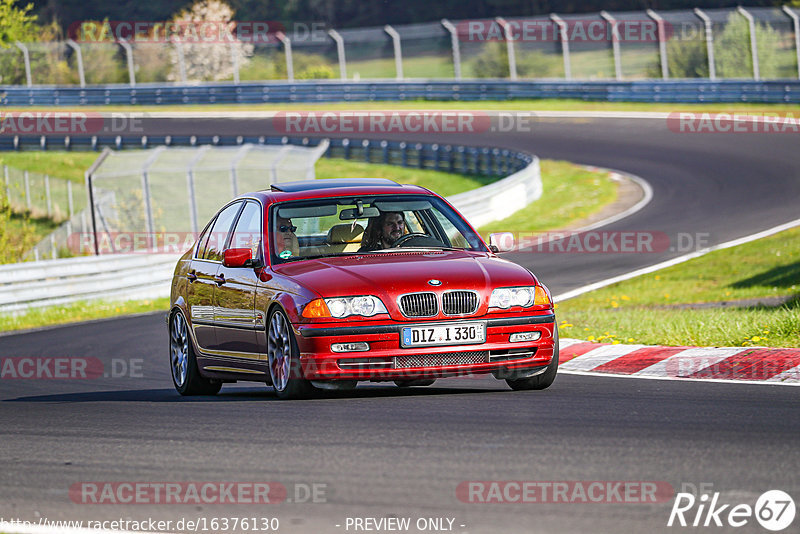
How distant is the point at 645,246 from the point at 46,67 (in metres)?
41.5

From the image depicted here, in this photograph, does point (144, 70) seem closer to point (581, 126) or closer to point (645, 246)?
point (581, 126)

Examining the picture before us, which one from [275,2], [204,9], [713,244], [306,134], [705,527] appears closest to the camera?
[705,527]

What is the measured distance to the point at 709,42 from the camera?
41.8m

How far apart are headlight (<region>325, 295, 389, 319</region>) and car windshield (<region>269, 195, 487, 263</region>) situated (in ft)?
3.27

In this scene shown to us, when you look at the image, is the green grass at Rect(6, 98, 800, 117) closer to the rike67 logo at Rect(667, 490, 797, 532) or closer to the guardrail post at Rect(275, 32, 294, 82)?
the guardrail post at Rect(275, 32, 294, 82)

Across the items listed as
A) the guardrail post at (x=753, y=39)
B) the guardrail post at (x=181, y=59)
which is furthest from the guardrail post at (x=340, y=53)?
the guardrail post at (x=753, y=39)

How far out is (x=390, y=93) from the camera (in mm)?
50469

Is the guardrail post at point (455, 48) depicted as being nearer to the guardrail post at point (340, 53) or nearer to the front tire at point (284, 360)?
the guardrail post at point (340, 53)

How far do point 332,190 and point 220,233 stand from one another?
1171 mm

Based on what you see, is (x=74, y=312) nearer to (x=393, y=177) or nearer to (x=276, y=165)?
(x=276, y=165)

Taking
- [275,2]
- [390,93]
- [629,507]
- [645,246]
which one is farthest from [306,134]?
[275,2]

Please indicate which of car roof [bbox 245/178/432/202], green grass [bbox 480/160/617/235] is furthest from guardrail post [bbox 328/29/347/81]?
car roof [bbox 245/178/432/202]

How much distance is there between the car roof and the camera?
949 centimetres

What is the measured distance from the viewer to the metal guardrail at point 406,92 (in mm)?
39812
